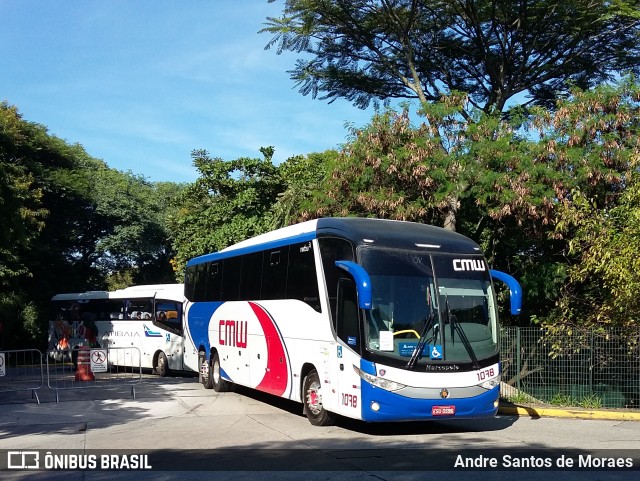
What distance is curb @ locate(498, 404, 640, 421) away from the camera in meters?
15.1

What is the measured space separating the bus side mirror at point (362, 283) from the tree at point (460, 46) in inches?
541

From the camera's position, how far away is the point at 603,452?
34.0 feet

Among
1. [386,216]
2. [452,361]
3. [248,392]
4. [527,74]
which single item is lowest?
[248,392]

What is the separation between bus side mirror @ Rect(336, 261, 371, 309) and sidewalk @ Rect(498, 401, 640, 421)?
6212mm

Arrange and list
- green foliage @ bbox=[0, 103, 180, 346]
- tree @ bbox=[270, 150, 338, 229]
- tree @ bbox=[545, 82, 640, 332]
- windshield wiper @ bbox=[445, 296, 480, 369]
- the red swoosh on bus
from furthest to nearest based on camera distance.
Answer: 1. green foliage @ bbox=[0, 103, 180, 346]
2. tree @ bbox=[270, 150, 338, 229]
3. tree @ bbox=[545, 82, 640, 332]
4. the red swoosh on bus
5. windshield wiper @ bbox=[445, 296, 480, 369]

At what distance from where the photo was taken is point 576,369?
16.9 meters

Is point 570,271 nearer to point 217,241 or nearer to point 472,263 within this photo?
point 472,263

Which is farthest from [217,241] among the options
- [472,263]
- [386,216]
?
[472,263]

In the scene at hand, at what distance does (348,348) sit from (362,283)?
1447 mm

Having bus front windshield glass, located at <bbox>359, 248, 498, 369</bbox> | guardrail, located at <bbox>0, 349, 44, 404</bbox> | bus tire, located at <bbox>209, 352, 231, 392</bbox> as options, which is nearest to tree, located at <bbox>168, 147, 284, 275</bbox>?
guardrail, located at <bbox>0, 349, 44, 404</bbox>

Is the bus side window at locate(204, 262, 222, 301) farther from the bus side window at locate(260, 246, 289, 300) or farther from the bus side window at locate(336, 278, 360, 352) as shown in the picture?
the bus side window at locate(336, 278, 360, 352)

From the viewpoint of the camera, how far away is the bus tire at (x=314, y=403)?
1287 centimetres

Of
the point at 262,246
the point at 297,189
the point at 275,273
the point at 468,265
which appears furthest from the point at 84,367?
the point at 468,265

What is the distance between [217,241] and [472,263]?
65.8ft
